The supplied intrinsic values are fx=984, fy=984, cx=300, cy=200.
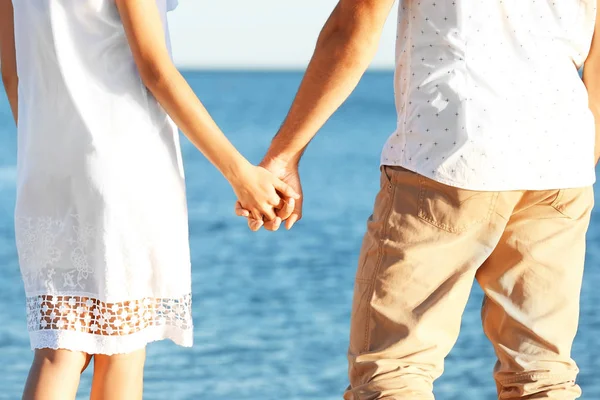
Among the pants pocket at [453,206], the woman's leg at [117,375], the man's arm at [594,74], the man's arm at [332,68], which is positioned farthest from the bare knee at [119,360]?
the man's arm at [594,74]

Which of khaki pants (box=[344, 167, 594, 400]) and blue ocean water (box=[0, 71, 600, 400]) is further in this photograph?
blue ocean water (box=[0, 71, 600, 400])

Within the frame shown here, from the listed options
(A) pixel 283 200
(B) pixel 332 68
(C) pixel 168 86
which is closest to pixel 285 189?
(A) pixel 283 200

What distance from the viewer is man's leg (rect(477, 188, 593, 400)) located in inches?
90.6

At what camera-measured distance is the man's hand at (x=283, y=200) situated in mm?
2527

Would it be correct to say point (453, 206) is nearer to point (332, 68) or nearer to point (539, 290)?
point (539, 290)

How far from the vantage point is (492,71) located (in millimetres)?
2145

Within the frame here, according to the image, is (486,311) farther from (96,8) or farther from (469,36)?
(96,8)

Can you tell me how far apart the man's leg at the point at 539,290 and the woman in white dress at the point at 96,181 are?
2.50 feet

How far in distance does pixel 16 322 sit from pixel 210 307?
1204 mm

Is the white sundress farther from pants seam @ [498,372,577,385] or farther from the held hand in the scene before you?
pants seam @ [498,372,577,385]

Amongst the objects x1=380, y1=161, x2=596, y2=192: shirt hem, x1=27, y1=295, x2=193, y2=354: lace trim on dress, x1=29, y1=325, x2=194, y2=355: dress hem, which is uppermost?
x1=380, y1=161, x2=596, y2=192: shirt hem

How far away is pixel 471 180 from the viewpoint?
2.14 meters

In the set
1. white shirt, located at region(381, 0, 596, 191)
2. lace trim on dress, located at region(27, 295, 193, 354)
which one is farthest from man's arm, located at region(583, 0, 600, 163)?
lace trim on dress, located at region(27, 295, 193, 354)

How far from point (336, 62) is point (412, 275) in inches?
20.8
